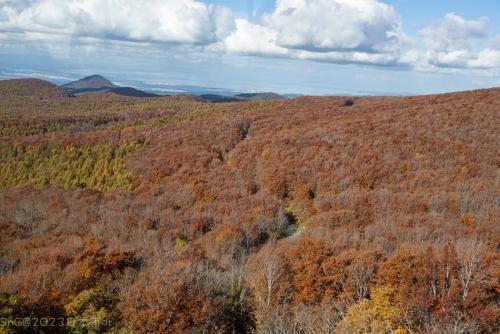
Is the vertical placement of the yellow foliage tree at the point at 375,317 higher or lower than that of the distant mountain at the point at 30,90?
lower

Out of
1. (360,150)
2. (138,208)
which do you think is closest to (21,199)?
(138,208)

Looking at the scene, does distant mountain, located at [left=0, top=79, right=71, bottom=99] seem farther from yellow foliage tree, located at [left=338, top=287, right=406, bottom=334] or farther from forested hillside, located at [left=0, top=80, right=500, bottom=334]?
yellow foliage tree, located at [left=338, top=287, right=406, bottom=334]

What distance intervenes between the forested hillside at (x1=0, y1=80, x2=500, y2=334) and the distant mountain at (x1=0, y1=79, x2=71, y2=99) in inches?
5251

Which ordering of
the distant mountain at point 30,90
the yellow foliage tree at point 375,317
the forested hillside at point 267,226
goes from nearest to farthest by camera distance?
the yellow foliage tree at point 375,317
the forested hillside at point 267,226
the distant mountain at point 30,90

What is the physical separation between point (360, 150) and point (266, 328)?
27.8m

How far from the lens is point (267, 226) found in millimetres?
25703

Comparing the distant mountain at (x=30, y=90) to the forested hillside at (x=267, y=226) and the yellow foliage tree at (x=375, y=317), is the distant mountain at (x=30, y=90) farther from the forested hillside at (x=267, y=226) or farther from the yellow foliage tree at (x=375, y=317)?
the yellow foliage tree at (x=375, y=317)

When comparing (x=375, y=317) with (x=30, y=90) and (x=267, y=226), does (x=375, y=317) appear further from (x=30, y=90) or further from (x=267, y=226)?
(x=30, y=90)

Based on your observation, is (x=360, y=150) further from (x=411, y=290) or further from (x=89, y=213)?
(x=89, y=213)

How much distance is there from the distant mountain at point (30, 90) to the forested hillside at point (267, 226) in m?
133

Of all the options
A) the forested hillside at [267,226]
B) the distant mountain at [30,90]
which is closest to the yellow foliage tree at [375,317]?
the forested hillside at [267,226]

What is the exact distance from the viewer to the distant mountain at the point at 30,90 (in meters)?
171

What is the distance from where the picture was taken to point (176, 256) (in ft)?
66.5

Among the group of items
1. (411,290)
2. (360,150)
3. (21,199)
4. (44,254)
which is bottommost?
(21,199)
